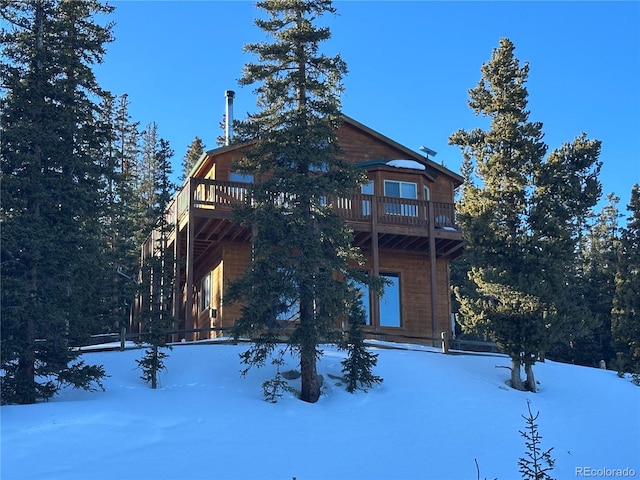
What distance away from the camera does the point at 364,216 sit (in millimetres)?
24359

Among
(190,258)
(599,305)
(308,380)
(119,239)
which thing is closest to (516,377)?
(308,380)

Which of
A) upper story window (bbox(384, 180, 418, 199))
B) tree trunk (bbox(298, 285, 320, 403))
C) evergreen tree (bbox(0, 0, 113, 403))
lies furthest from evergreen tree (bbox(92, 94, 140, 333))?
upper story window (bbox(384, 180, 418, 199))

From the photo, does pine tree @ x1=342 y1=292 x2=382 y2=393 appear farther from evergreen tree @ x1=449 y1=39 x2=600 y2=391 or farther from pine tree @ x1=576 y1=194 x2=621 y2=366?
pine tree @ x1=576 y1=194 x2=621 y2=366

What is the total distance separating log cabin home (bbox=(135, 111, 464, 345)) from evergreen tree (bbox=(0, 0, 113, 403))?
5.21m

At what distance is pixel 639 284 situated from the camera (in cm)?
2544

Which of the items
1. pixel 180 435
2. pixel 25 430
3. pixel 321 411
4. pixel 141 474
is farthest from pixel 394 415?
pixel 25 430

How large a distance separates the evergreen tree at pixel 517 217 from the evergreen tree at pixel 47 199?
9825 millimetres

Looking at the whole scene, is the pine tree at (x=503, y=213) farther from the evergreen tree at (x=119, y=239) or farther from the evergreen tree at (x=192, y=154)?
the evergreen tree at (x=192, y=154)

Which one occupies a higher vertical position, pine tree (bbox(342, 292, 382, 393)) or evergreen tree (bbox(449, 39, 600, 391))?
evergreen tree (bbox(449, 39, 600, 391))

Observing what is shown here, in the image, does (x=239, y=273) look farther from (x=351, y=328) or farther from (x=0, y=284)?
(x=0, y=284)

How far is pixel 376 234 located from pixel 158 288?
6.98 metres

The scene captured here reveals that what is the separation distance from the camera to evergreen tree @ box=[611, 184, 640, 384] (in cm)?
2495

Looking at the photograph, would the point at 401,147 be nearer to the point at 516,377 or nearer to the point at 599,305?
the point at 516,377

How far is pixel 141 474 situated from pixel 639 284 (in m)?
19.0
